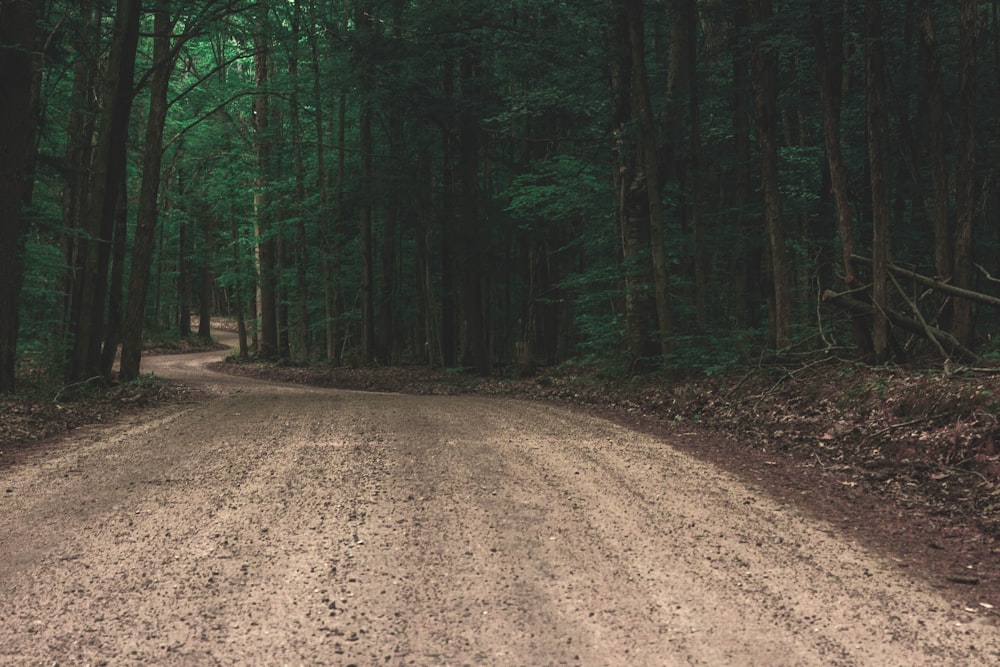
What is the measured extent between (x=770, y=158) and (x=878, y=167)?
7.23ft

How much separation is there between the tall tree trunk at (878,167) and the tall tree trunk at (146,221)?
1281cm

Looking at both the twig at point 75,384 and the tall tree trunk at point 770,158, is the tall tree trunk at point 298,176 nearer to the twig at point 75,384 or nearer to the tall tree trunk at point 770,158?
the twig at point 75,384

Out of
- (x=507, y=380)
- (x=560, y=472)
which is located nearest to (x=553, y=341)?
(x=507, y=380)

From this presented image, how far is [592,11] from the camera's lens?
48.6ft

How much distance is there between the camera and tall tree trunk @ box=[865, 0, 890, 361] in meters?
9.57

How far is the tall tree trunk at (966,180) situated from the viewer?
939cm

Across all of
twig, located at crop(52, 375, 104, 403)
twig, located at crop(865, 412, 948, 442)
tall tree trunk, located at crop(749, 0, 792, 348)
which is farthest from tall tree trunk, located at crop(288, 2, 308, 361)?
twig, located at crop(865, 412, 948, 442)

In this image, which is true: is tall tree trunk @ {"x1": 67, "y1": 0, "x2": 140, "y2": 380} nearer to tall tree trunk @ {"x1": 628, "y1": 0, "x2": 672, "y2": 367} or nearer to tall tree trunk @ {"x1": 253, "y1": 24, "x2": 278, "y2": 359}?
tall tree trunk @ {"x1": 628, "y1": 0, "x2": 672, "y2": 367}

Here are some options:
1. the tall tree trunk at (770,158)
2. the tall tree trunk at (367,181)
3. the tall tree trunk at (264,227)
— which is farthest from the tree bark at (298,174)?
the tall tree trunk at (770,158)

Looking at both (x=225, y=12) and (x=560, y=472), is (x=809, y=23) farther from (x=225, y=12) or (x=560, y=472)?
(x=225, y=12)

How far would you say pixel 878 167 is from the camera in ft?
31.3

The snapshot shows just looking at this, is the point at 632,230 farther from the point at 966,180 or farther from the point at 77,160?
the point at 77,160

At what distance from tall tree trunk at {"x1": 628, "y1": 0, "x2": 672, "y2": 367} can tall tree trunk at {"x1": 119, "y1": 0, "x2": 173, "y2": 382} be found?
9405 mm

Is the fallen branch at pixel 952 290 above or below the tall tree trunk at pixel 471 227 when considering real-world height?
below
